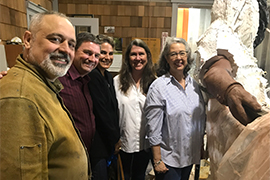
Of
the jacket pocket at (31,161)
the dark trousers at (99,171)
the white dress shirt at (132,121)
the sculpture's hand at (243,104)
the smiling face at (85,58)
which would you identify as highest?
the smiling face at (85,58)

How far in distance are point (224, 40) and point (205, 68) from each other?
19 centimetres

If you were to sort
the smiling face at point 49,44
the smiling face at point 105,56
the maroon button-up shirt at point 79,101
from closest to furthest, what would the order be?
1. the smiling face at point 49,44
2. the maroon button-up shirt at point 79,101
3. the smiling face at point 105,56

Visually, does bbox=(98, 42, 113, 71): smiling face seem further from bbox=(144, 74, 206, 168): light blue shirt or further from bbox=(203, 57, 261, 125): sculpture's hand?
bbox=(203, 57, 261, 125): sculpture's hand

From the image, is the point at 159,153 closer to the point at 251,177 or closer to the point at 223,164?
the point at 223,164

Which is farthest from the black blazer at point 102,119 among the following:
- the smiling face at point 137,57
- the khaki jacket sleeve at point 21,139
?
the khaki jacket sleeve at point 21,139

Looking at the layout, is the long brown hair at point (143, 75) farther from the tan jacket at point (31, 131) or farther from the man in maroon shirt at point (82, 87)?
the tan jacket at point (31, 131)

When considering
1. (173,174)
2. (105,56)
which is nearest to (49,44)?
(105,56)

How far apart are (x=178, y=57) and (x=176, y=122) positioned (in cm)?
42

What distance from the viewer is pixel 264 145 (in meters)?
0.48

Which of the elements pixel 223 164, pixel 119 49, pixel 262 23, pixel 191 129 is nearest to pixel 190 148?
Result: pixel 191 129

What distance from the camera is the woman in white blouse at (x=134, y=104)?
53.7 inches

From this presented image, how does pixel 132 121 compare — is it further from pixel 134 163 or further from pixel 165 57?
pixel 165 57

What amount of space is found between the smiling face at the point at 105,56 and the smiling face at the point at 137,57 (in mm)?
168

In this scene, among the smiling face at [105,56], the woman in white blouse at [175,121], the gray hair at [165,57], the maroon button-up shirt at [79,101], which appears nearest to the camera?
the maroon button-up shirt at [79,101]
